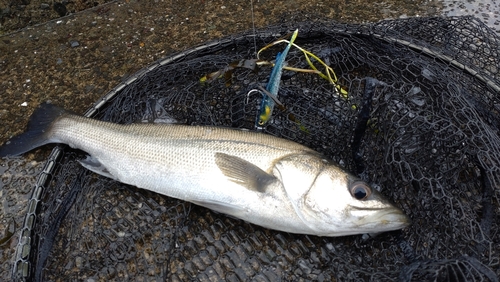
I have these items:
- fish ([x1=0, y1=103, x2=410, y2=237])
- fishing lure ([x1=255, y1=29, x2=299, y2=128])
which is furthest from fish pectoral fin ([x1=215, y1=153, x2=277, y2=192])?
fishing lure ([x1=255, y1=29, x2=299, y2=128])

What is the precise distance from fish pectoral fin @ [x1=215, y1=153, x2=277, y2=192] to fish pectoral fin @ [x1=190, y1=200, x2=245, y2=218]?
0.16 meters

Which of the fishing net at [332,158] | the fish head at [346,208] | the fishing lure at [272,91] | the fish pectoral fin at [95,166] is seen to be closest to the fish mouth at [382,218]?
the fish head at [346,208]

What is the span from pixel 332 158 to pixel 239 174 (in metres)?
0.70

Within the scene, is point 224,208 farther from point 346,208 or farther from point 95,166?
point 95,166

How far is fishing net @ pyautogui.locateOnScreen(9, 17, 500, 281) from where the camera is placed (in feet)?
7.00

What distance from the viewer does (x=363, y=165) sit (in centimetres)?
252

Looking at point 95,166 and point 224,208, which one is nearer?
point 224,208

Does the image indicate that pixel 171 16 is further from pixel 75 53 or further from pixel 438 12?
pixel 438 12

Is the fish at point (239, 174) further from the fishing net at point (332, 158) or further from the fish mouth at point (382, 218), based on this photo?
the fishing net at point (332, 158)

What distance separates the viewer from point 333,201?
7.19 feet

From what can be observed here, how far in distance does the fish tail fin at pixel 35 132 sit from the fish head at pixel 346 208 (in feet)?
6.39

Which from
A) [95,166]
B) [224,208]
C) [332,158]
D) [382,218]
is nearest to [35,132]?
[95,166]

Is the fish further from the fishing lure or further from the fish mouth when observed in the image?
the fishing lure

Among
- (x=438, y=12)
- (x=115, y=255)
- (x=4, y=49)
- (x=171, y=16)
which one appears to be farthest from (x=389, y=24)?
(x=4, y=49)
